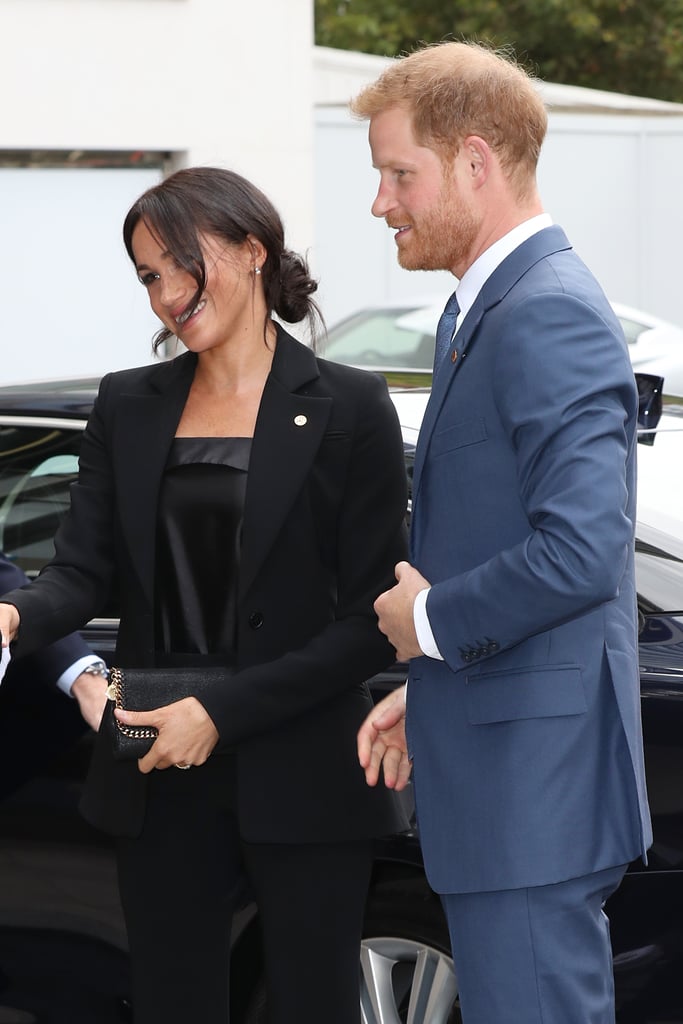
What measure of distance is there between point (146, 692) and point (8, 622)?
27 centimetres

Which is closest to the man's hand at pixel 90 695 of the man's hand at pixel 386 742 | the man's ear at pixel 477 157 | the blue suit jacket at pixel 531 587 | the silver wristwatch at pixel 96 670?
the silver wristwatch at pixel 96 670

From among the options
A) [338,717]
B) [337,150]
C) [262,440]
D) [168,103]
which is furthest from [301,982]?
[337,150]

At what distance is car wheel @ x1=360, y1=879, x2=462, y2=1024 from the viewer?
3094 mm

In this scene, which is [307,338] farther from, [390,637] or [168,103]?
[168,103]

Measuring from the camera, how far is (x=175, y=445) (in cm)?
266

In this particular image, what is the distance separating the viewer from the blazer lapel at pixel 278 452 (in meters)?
2.56

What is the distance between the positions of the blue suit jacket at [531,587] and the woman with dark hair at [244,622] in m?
0.34

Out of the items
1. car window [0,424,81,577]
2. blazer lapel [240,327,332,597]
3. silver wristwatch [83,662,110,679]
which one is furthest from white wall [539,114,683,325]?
blazer lapel [240,327,332,597]

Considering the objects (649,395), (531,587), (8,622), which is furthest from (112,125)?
(531,587)

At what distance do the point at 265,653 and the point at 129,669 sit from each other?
0.71 ft

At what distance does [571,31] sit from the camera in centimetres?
2553

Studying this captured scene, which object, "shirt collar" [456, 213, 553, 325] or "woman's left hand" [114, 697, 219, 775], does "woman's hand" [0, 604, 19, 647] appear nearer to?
"woman's left hand" [114, 697, 219, 775]

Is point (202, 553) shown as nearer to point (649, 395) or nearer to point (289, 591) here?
point (289, 591)

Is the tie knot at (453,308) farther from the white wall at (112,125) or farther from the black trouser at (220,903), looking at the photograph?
the white wall at (112,125)
